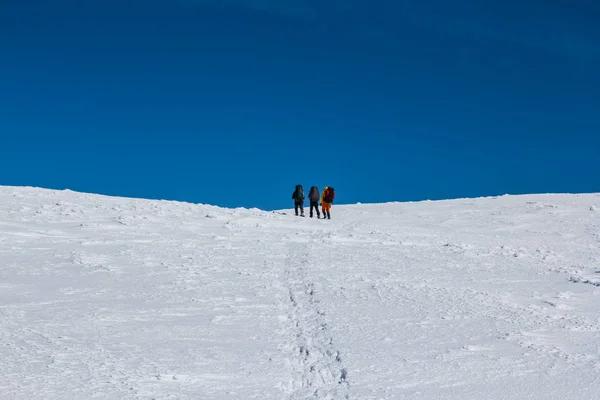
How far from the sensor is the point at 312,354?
659 cm

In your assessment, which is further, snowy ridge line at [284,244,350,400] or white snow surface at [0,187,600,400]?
white snow surface at [0,187,600,400]

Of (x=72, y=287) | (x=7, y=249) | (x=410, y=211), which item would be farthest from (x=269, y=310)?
(x=410, y=211)

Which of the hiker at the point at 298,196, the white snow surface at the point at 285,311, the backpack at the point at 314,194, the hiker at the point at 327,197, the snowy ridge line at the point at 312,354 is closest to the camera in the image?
the snowy ridge line at the point at 312,354

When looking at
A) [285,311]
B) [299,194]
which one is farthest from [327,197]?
[285,311]

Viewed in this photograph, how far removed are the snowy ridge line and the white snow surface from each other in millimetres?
27

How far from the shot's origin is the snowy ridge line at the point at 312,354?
5.51 metres

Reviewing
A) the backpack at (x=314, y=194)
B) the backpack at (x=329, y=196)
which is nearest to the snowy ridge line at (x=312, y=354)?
the backpack at (x=329, y=196)

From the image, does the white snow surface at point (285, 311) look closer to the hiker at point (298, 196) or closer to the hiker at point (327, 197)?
the hiker at point (327, 197)

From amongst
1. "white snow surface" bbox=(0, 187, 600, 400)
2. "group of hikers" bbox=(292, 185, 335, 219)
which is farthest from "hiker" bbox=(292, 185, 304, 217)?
"white snow surface" bbox=(0, 187, 600, 400)

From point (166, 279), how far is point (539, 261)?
9.05 meters

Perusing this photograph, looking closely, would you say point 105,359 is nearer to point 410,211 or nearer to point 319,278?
point 319,278

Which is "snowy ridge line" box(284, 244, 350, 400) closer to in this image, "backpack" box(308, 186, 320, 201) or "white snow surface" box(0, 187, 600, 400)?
"white snow surface" box(0, 187, 600, 400)

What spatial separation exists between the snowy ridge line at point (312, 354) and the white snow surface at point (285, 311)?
27 mm

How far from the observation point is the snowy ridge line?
5.51m
